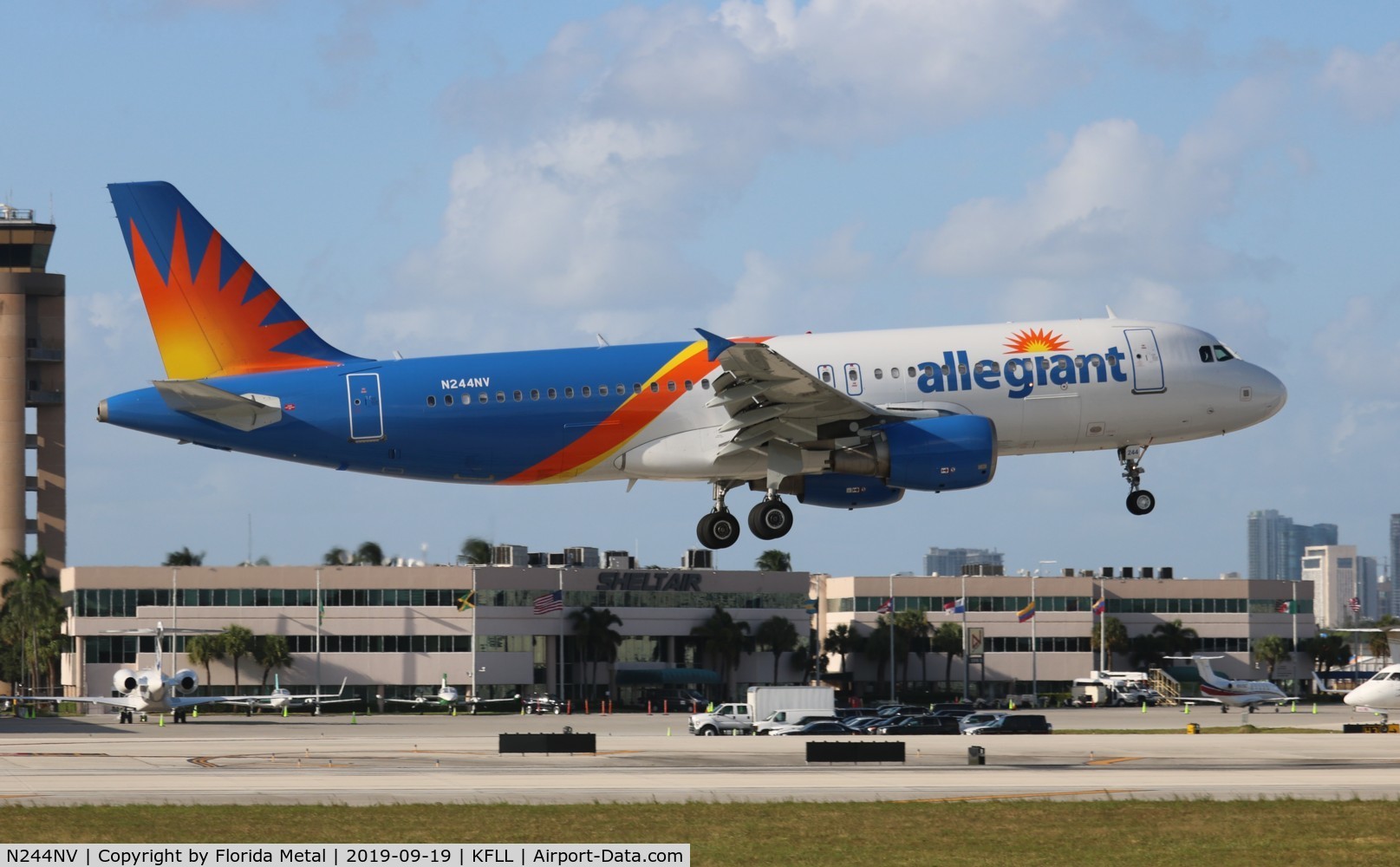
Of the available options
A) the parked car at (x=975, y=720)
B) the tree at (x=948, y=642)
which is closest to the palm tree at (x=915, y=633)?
the tree at (x=948, y=642)

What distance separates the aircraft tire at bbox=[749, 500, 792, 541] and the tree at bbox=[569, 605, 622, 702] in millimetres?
112193

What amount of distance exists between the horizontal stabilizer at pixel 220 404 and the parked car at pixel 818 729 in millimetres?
44154

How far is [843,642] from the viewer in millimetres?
188875

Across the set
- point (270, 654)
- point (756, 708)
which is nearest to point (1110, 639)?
point (270, 654)

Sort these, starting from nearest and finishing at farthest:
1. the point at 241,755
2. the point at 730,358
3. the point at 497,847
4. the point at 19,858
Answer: the point at 19,858
the point at 497,847
the point at 730,358
the point at 241,755

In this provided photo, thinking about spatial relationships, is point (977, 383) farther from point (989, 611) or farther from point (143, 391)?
point (989, 611)

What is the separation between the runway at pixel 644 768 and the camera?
47.1 meters

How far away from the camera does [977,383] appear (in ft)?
168

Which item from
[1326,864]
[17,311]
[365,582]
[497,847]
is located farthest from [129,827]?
[17,311]

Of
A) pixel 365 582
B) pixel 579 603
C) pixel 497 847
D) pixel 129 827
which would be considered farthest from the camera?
pixel 579 603

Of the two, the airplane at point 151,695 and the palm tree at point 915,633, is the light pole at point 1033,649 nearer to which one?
the palm tree at point 915,633

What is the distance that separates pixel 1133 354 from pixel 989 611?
460 ft

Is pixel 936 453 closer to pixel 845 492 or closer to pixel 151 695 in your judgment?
pixel 845 492

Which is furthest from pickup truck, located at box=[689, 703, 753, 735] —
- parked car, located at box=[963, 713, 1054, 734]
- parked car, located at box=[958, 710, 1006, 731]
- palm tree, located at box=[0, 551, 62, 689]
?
palm tree, located at box=[0, 551, 62, 689]
